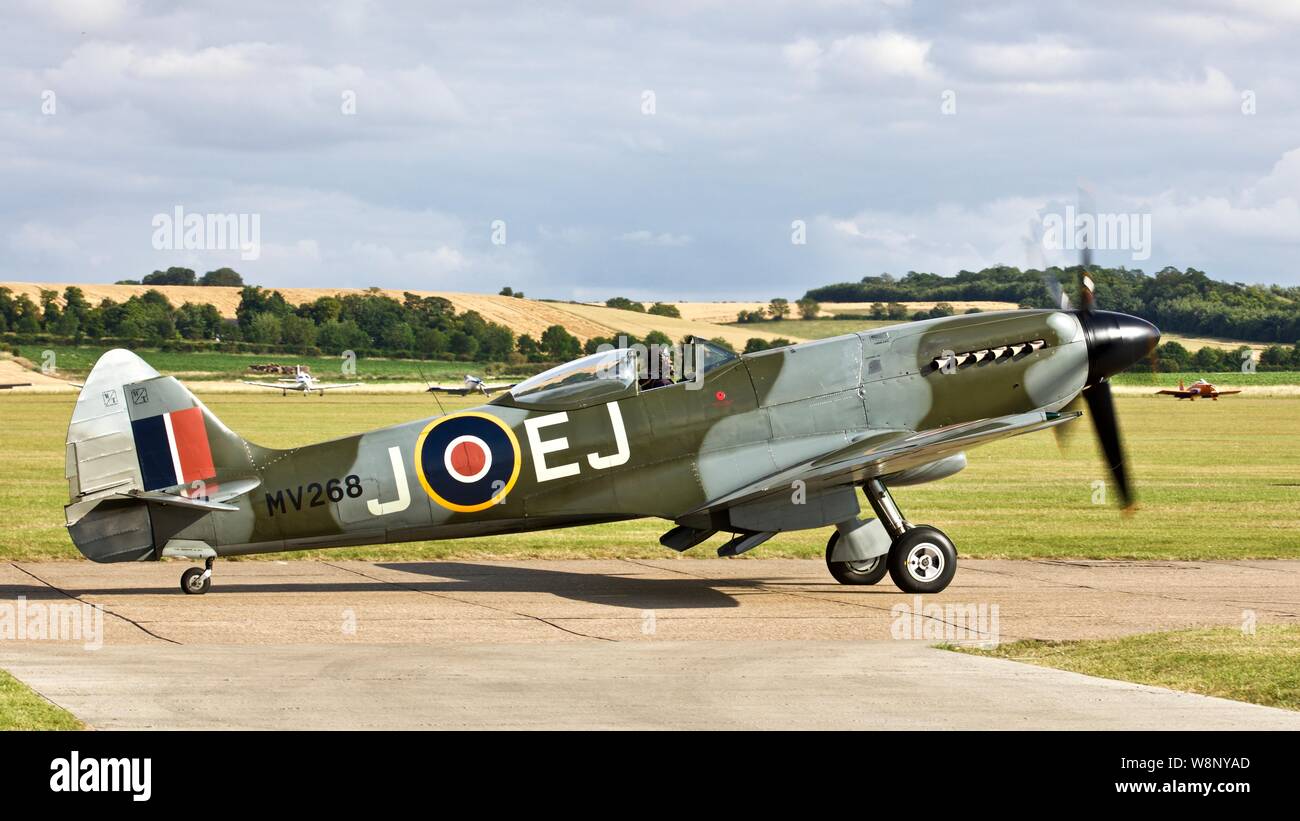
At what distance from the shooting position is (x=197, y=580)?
13938 millimetres

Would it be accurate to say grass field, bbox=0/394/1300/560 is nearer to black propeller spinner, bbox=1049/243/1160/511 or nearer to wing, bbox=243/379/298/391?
black propeller spinner, bbox=1049/243/1160/511

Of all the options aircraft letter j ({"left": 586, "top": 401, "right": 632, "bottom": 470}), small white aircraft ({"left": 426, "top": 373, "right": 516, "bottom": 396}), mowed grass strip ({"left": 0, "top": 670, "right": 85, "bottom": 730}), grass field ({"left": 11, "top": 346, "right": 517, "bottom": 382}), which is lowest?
mowed grass strip ({"left": 0, "top": 670, "right": 85, "bottom": 730})

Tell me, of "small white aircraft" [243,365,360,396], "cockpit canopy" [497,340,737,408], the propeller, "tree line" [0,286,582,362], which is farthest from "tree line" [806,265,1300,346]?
"small white aircraft" [243,365,360,396]

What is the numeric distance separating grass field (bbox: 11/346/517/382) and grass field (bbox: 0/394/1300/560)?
4164cm

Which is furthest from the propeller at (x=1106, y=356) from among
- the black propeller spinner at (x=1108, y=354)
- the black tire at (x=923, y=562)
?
the black tire at (x=923, y=562)

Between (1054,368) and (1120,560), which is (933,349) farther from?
(1120,560)

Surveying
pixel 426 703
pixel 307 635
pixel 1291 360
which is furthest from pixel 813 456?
pixel 1291 360

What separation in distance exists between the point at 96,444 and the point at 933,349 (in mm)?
8293

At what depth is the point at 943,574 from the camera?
46.6ft

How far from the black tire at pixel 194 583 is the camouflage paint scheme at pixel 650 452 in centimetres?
54

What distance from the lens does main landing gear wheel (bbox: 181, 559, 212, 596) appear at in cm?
1390

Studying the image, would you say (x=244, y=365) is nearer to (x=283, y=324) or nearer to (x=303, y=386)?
(x=283, y=324)

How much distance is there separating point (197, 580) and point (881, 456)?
22.3ft

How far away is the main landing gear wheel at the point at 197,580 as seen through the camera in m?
13.9
